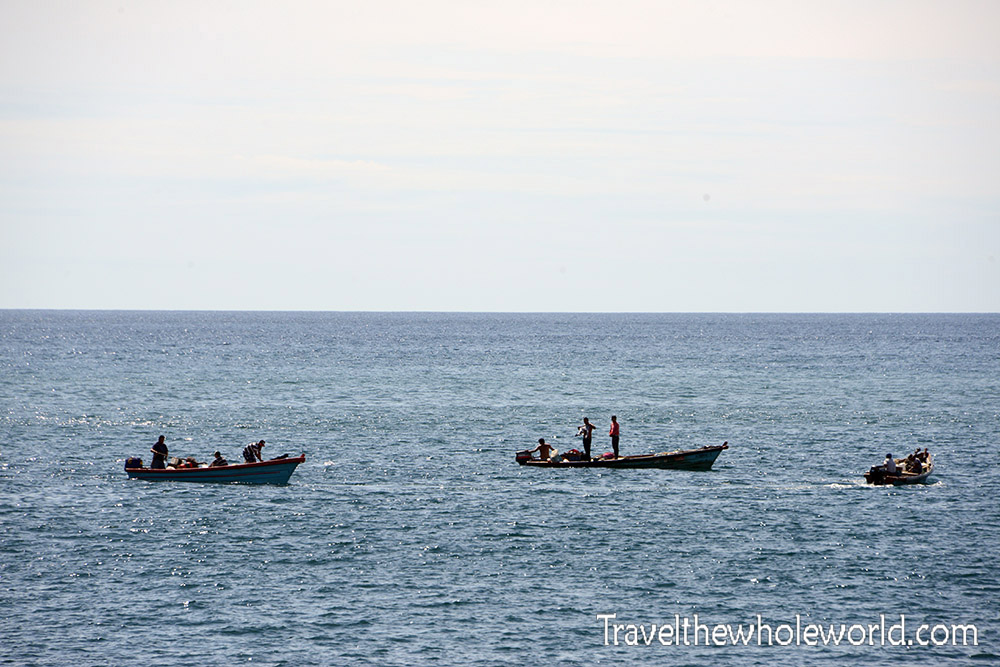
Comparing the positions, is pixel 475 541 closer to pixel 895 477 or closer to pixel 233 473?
pixel 233 473

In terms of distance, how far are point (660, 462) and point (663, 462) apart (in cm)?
15

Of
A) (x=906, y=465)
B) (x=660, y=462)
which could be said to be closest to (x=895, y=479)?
(x=906, y=465)

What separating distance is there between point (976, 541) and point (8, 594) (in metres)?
31.8

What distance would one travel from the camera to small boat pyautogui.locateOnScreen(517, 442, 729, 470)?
54844 millimetres

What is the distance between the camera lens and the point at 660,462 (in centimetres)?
5525

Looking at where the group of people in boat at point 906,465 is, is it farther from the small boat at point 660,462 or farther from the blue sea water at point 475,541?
the small boat at point 660,462

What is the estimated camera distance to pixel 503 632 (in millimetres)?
29859

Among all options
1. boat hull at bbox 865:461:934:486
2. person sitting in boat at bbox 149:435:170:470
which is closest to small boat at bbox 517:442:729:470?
boat hull at bbox 865:461:934:486

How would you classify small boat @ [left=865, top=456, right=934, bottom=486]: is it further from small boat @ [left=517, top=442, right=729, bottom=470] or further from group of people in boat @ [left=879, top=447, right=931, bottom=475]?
small boat @ [left=517, top=442, right=729, bottom=470]

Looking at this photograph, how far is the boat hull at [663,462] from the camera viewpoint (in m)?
54.8

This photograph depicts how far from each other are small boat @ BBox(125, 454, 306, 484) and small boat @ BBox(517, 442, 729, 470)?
12890mm

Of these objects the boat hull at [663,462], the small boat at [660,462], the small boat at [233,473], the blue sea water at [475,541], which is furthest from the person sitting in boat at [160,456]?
the boat hull at [663,462]

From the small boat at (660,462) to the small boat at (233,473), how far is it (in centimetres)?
1289

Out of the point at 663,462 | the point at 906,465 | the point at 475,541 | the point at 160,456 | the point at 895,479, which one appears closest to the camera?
the point at 475,541
